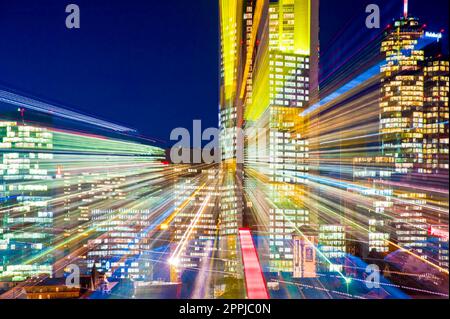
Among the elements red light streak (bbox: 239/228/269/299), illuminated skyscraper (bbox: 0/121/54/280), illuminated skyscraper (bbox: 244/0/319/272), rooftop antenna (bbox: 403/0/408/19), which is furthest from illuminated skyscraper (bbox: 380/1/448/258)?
illuminated skyscraper (bbox: 0/121/54/280)

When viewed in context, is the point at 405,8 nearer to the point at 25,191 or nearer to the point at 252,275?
the point at 252,275

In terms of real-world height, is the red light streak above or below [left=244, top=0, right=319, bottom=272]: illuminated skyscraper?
below

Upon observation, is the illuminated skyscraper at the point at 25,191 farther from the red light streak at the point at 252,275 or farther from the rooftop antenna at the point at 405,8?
the rooftop antenna at the point at 405,8

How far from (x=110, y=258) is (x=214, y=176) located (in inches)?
98.7

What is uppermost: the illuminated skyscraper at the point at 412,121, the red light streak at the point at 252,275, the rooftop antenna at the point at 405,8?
the rooftop antenna at the point at 405,8

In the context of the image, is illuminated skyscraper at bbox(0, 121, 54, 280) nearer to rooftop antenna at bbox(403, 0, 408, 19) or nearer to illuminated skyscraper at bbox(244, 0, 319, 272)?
illuminated skyscraper at bbox(244, 0, 319, 272)

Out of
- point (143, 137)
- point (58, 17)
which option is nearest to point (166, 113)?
point (143, 137)

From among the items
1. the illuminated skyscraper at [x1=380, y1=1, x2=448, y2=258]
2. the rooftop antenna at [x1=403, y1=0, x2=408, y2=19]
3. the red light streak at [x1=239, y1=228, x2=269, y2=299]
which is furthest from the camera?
the illuminated skyscraper at [x1=380, y1=1, x2=448, y2=258]

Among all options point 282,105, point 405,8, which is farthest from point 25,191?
point 405,8

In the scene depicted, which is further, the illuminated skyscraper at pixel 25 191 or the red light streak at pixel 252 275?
the illuminated skyscraper at pixel 25 191

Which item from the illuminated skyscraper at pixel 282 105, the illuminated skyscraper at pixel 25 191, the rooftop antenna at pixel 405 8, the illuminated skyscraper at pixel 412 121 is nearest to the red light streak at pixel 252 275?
the illuminated skyscraper at pixel 282 105

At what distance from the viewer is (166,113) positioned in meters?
4.74
